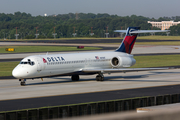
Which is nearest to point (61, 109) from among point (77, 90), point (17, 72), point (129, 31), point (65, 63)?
point (77, 90)

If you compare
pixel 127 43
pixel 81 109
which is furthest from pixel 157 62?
pixel 81 109

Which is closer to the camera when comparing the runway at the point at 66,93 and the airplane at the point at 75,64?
the runway at the point at 66,93

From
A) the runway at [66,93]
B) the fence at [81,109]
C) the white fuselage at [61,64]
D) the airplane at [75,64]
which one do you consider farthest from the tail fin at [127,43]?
the fence at [81,109]

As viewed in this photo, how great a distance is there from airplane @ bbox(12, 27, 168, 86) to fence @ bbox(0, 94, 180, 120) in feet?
46.4

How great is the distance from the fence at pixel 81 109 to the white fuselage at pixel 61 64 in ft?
47.4

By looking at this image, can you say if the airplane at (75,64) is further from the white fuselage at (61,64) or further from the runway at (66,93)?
the runway at (66,93)

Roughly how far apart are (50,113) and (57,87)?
15515mm

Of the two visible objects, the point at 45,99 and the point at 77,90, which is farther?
the point at 77,90

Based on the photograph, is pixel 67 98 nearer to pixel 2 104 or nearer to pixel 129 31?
pixel 2 104

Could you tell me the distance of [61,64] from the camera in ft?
102

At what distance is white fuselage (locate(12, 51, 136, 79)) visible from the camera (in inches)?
1147

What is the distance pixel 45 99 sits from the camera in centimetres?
2297

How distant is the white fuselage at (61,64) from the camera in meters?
29.1

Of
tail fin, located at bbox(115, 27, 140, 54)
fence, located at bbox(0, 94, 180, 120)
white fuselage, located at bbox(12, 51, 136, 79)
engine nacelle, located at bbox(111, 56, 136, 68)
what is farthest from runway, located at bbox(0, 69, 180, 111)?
tail fin, located at bbox(115, 27, 140, 54)
